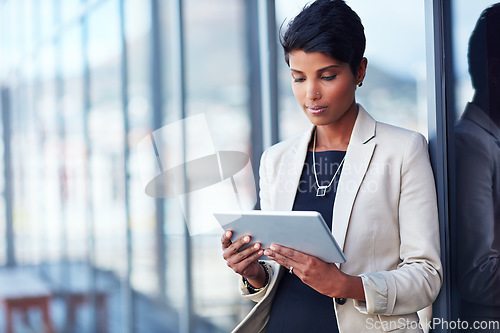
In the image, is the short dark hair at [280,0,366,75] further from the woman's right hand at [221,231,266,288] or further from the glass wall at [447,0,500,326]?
the woman's right hand at [221,231,266,288]

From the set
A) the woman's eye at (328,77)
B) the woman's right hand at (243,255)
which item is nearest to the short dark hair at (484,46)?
the woman's eye at (328,77)

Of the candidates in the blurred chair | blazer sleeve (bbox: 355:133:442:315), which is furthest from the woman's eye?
the blurred chair

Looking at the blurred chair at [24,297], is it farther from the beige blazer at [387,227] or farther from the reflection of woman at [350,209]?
the beige blazer at [387,227]

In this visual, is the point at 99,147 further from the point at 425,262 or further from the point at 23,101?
the point at 425,262

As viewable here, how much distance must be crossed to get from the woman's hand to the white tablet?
0.02 m

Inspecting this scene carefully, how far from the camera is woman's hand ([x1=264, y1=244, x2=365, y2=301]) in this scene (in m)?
1.36

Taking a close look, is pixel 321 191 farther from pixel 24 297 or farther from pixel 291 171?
pixel 24 297

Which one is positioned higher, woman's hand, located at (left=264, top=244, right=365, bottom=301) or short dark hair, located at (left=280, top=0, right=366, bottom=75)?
short dark hair, located at (left=280, top=0, right=366, bottom=75)

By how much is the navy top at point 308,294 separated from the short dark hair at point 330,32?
0.93ft

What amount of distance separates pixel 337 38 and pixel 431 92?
408 millimetres

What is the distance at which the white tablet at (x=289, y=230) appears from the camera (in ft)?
4.08

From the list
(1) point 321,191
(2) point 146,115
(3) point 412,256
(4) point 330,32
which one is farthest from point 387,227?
(2) point 146,115

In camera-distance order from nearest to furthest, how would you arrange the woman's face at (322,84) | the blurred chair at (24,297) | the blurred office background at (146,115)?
the woman's face at (322,84), the blurred office background at (146,115), the blurred chair at (24,297)

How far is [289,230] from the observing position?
1312mm
